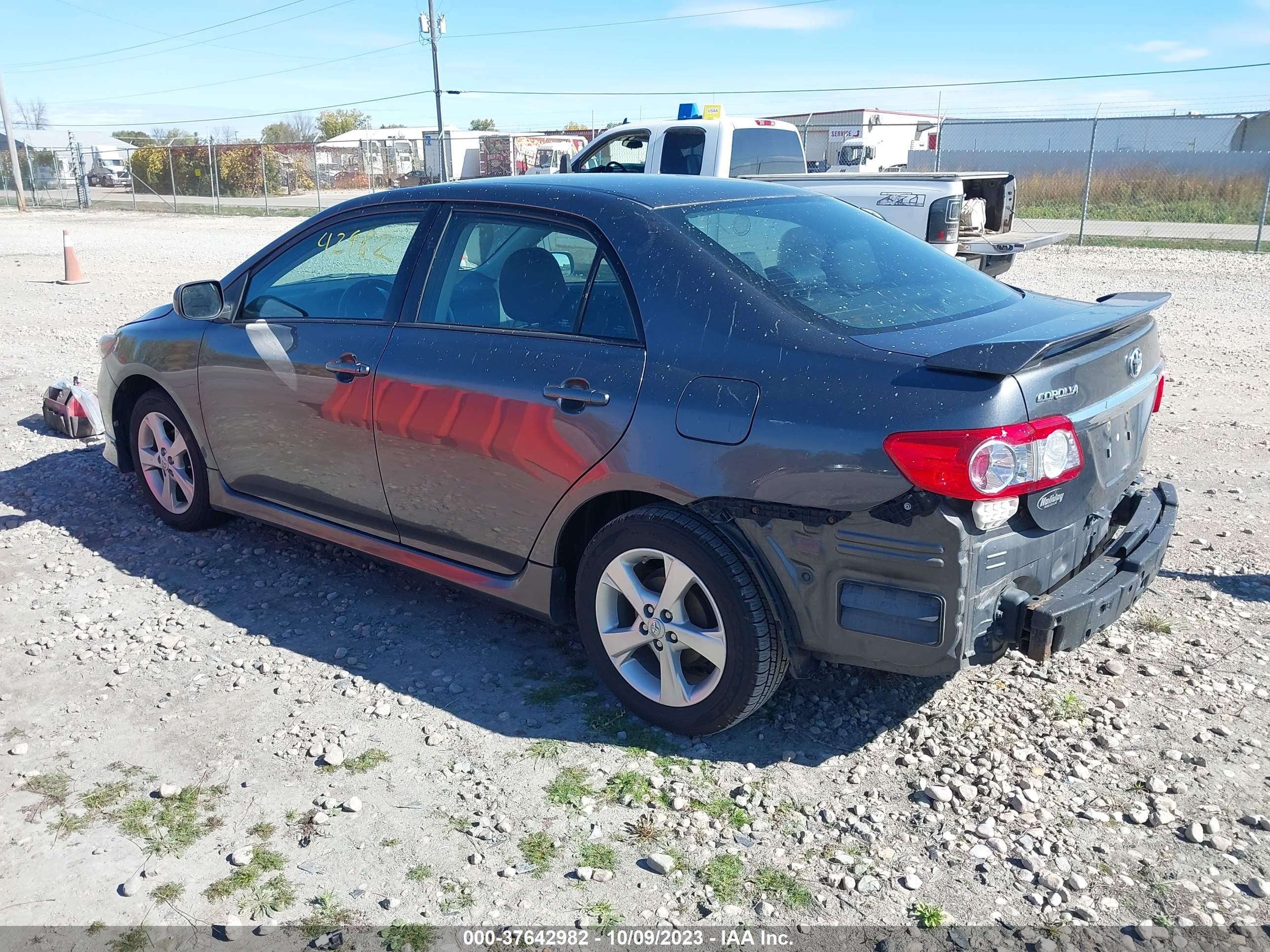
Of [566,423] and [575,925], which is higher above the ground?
[566,423]

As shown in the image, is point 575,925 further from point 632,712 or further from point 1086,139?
point 1086,139

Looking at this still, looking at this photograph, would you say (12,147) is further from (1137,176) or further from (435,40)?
(1137,176)

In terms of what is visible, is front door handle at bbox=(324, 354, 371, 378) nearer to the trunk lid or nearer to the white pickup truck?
the trunk lid

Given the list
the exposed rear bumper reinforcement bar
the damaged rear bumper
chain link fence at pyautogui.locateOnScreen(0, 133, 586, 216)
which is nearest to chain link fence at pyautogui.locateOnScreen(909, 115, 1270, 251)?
chain link fence at pyautogui.locateOnScreen(0, 133, 586, 216)

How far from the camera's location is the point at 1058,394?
2840mm

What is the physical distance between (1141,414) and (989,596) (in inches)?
43.0

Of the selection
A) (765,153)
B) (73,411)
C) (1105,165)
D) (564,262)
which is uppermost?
(1105,165)

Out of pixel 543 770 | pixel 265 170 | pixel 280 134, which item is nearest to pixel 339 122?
pixel 280 134

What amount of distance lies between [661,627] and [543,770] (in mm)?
579

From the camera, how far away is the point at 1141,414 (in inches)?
136

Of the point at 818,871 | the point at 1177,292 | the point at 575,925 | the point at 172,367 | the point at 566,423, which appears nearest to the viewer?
the point at 575,925

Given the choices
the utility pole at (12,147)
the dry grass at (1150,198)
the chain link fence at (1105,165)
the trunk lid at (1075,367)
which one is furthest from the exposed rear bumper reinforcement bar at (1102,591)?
the utility pole at (12,147)

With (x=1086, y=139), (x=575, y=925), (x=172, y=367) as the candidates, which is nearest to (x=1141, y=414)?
(x=575, y=925)

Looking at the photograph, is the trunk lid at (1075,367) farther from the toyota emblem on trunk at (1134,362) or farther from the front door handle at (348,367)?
the front door handle at (348,367)
